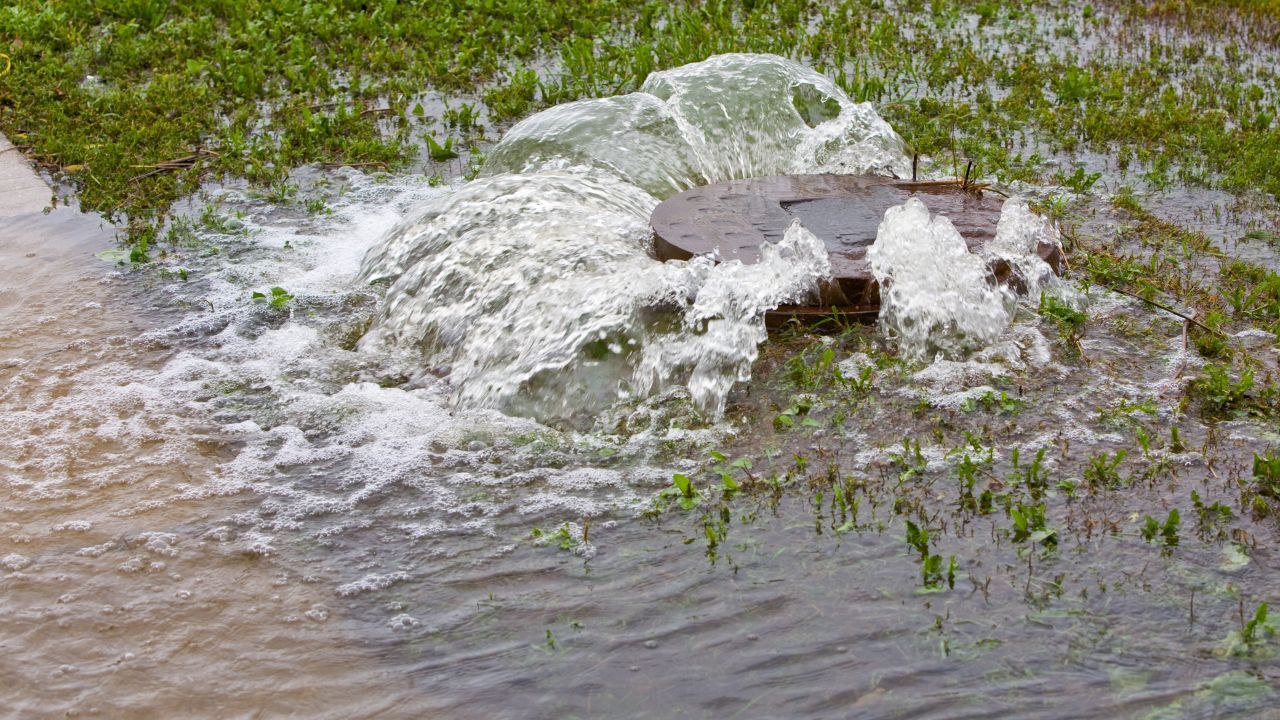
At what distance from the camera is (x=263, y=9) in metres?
11.6

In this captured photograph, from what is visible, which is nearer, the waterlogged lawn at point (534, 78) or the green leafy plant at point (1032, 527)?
the green leafy plant at point (1032, 527)

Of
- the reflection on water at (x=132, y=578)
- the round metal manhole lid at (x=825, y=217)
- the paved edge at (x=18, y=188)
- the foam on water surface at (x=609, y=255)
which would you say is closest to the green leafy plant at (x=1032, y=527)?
the foam on water surface at (x=609, y=255)

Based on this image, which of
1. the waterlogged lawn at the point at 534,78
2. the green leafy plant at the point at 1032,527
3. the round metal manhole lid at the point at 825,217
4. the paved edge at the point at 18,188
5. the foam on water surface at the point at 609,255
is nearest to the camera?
the green leafy plant at the point at 1032,527

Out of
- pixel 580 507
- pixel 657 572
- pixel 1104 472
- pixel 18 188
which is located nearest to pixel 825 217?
pixel 1104 472

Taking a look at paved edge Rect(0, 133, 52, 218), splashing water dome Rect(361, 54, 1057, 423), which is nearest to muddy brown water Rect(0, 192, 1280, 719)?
splashing water dome Rect(361, 54, 1057, 423)

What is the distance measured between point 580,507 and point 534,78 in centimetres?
609

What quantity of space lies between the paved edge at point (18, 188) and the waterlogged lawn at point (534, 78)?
0.56 ft

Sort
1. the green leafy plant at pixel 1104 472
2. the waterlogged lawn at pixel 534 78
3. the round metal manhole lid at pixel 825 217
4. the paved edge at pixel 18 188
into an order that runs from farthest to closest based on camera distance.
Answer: the waterlogged lawn at pixel 534 78, the paved edge at pixel 18 188, the round metal manhole lid at pixel 825 217, the green leafy plant at pixel 1104 472

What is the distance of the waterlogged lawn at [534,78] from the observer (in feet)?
28.3

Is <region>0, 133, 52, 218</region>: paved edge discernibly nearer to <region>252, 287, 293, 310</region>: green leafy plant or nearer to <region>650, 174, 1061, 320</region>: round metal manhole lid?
<region>252, 287, 293, 310</region>: green leafy plant

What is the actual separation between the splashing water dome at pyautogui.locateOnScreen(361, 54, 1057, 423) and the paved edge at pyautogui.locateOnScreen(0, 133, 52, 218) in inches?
114

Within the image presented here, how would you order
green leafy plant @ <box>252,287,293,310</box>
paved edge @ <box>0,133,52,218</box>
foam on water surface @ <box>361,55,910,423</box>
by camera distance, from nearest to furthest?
1. foam on water surface @ <box>361,55,910,423</box>
2. green leafy plant @ <box>252,287,293,310</box>
3. paved edge @ <box>0,133,52,218</box>

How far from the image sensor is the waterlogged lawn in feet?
28.3

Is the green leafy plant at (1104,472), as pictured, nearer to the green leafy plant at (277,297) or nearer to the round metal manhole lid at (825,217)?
the round metal manhole lid at (825,217)
